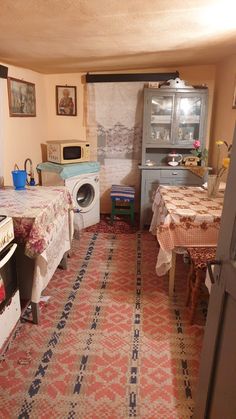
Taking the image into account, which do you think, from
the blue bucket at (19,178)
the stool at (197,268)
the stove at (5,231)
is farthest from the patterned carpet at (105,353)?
the blue bucket at (19,178)

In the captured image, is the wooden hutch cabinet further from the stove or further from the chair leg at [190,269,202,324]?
the stove

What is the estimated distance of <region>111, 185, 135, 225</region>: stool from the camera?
4035 mm

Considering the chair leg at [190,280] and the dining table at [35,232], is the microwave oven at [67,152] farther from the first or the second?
the chair leg at [190,280]

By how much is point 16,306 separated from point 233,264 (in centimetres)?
151

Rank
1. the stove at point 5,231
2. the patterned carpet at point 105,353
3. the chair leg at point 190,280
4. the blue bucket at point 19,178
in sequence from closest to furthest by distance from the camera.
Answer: the patterned carpet at point 105,353 < the stove at point 5,231 < the chair leg at point 190,280 < the blue bucket at point 19,178

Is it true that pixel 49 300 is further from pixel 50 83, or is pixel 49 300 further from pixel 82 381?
pixel 50 83

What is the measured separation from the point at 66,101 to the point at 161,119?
1.43 m

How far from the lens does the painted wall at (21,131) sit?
3012 mm

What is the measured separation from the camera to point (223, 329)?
1104mm

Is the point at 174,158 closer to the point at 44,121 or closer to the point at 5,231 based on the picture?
the point at 44,121

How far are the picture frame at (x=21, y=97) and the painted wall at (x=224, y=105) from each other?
2.37 m

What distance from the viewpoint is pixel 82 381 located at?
1.71 meters

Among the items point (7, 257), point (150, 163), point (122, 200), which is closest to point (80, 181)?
point (122, 200)

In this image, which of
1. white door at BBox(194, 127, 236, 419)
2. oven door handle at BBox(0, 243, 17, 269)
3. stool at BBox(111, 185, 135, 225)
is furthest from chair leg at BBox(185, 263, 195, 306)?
stool at BBox(111, 185, 135, 225)
